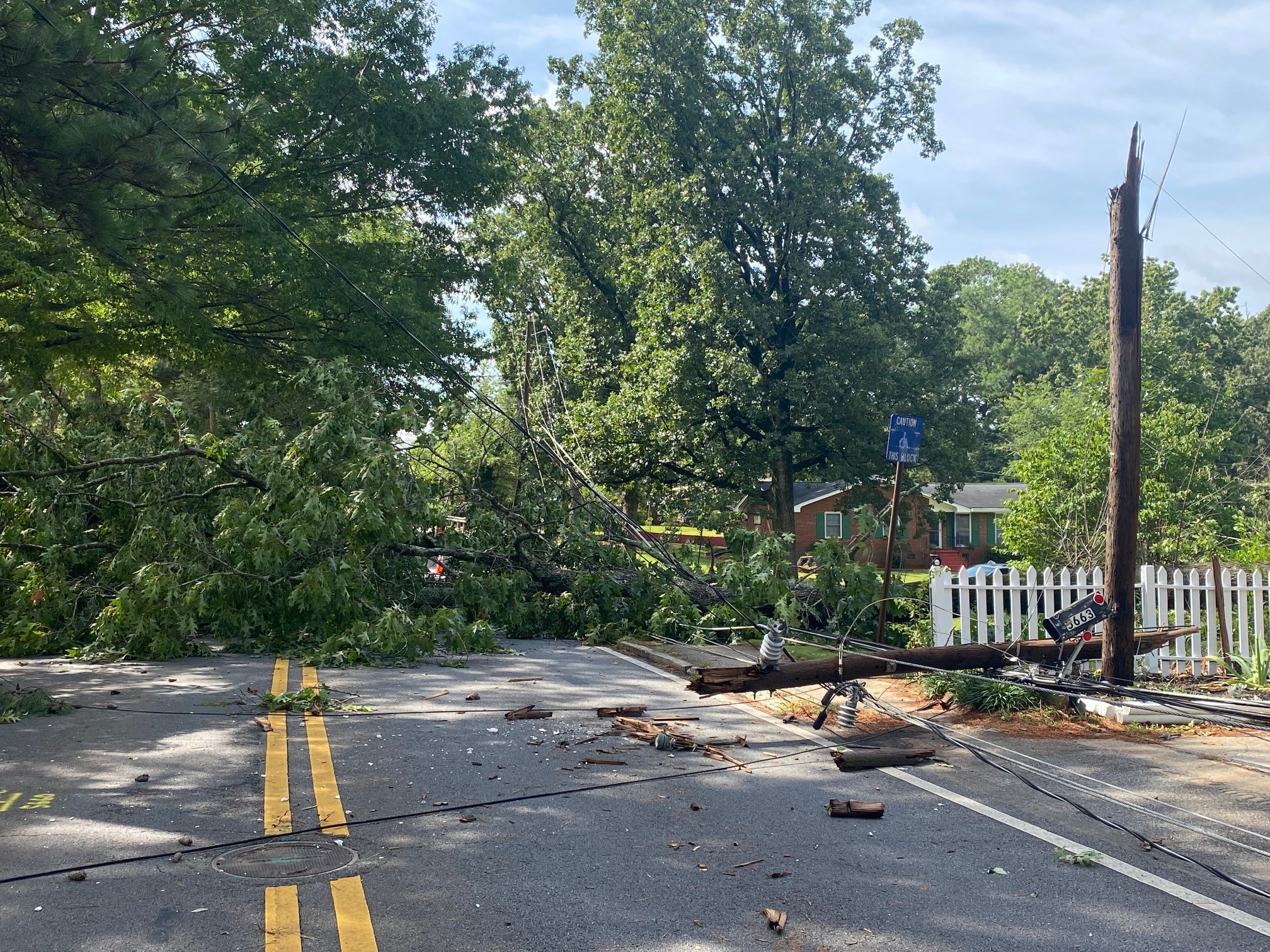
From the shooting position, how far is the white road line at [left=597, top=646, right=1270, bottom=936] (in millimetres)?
4520

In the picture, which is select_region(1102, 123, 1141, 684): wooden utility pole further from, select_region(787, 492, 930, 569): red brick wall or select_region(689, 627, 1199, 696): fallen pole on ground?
select_region(787, 492, 930, 569): red brick wall

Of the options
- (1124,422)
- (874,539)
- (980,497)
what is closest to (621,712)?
(1124,422)

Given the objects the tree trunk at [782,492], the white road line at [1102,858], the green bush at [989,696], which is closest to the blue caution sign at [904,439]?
the green bush at [989,696]

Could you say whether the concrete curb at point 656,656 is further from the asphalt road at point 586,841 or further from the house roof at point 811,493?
the house roof at point 811,493

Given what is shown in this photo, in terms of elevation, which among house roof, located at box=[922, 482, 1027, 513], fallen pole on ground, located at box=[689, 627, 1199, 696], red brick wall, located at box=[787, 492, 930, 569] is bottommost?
fallen pole on ground, located at box=[689, 627, 1199, 696]

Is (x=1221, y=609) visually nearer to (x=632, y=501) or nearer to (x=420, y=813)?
(x=420, y=813)

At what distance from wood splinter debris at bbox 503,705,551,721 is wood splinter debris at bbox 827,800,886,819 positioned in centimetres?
320

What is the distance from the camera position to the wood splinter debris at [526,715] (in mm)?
8648

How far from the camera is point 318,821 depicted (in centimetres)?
567

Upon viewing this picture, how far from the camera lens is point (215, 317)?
54.2 feet

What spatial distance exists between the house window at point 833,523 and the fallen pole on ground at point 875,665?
3462cm

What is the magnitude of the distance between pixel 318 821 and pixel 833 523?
39.8 m

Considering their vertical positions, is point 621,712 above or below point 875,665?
below

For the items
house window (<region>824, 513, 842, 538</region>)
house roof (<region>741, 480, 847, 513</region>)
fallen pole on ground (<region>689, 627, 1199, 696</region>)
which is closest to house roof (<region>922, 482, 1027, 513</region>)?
house window (<region>824, 513, 842, 538</region>)
